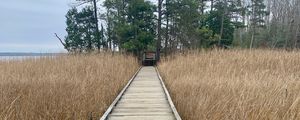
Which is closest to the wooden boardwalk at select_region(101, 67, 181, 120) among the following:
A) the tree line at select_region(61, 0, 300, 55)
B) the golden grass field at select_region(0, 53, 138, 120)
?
the golden grass field at select_region(0, 53, 138, 120)

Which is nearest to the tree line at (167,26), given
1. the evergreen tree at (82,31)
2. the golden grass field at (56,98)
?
the evergreen tree at (82,31)

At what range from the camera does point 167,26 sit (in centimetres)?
2628

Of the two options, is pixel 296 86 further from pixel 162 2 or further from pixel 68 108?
pixel 162 2

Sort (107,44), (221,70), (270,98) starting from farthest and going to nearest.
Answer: (107,44) < (221,70) < (270,98)

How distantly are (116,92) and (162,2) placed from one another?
1801cm

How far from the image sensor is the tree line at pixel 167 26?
24.9 metres

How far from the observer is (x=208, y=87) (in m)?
7.54

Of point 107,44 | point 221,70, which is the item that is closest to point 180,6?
point 107,44

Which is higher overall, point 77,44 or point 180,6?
point 180,6

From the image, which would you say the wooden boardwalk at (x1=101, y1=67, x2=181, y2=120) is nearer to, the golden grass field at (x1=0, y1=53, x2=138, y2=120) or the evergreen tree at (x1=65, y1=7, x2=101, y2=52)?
the golden grass field at (x1=0, y1=53, x2=138, y2=120)

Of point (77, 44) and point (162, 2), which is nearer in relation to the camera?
point (162, 2)

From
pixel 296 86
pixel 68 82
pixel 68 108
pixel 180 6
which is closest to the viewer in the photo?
pixel 68 108

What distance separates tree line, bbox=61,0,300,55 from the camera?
24947 millimetres

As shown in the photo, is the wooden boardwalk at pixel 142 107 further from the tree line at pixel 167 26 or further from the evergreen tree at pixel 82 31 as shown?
the evergreen tree at pixel 82 31
